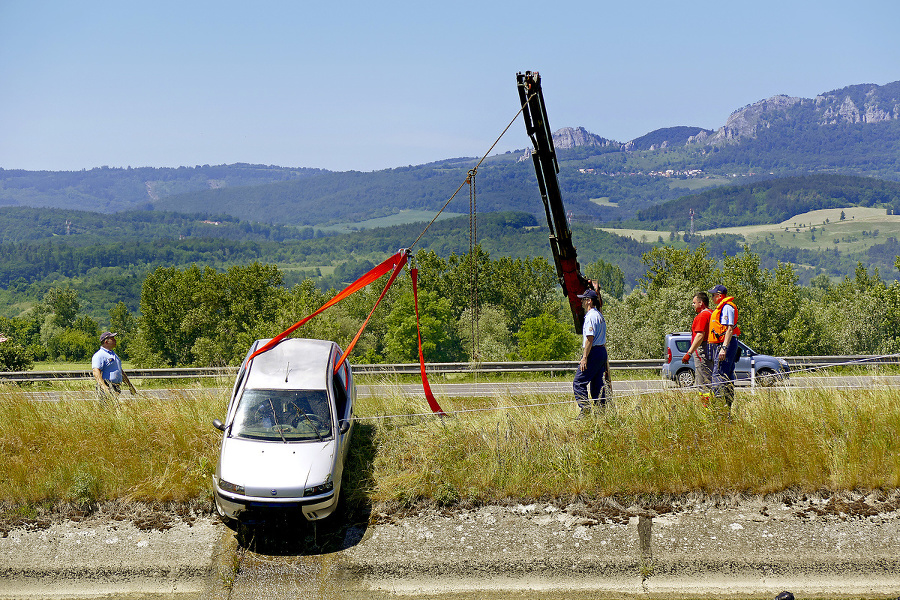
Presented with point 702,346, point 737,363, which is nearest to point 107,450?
point 702,346

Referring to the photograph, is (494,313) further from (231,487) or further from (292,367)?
(231,487)

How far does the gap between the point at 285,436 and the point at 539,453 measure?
3.29 meters

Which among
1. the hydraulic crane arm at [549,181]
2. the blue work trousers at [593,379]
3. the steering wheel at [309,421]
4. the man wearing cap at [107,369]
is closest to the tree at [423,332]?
the hydraulic crane arm at [549,181]

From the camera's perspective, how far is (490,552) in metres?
7.29

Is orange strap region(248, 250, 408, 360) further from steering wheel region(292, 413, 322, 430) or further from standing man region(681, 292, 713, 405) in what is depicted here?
standing man region(681, 292, 713, 405)

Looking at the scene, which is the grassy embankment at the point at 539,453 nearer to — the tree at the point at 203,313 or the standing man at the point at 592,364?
the standing man at the point at 592,364

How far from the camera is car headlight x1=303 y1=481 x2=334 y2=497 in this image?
23.0 ft

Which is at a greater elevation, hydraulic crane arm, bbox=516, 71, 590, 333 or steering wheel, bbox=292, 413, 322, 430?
hydraulic crane arm, bbox=516, 71, 590, 333

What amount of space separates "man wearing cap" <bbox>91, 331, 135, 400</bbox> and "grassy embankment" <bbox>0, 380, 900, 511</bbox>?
32.1 inches

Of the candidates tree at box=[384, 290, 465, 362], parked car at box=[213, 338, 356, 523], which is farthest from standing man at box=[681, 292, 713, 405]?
tree at box=[384, 290, 465, 362]

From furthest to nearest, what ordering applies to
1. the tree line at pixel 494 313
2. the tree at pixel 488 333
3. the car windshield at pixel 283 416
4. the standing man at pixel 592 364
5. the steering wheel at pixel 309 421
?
the tree at pixel 488 333
the tree line at pixel 494 313
the standing man at pixel 592 364
the steering wheel at pixel 309 421
the car windshield at pixel 283 416

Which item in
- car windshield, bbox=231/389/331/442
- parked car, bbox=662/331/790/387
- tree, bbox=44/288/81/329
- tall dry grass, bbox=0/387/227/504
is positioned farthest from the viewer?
tree, bbox=44/288/81/329

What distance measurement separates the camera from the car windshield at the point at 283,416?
301 inches

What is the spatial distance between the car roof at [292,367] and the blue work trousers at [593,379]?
139 inches
